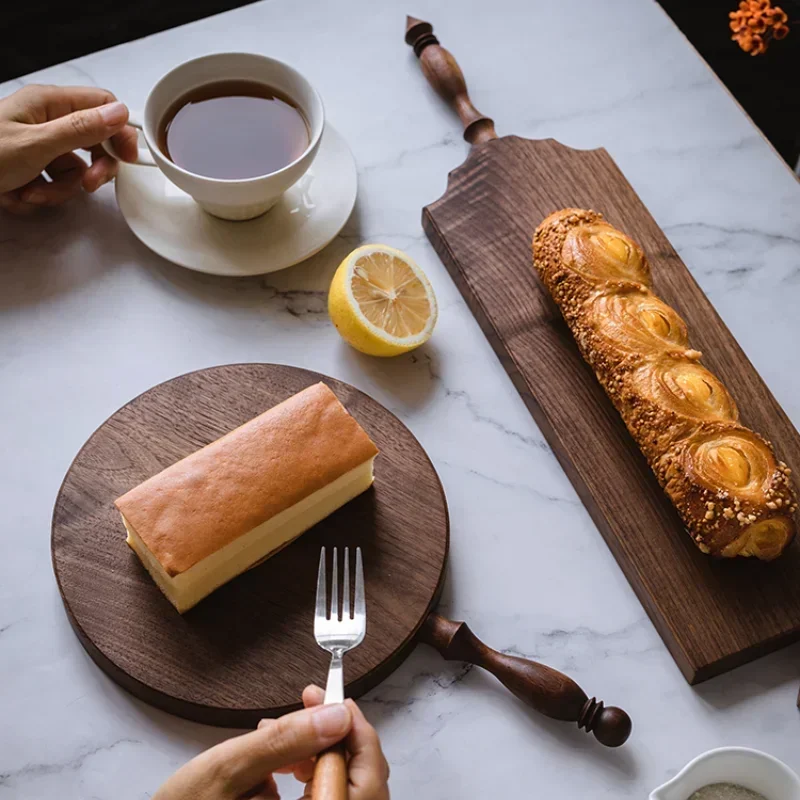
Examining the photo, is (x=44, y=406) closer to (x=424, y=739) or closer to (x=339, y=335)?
(x=339, y=335)

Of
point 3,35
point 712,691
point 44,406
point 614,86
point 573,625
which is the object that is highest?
point 3,35

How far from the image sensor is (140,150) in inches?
63.7

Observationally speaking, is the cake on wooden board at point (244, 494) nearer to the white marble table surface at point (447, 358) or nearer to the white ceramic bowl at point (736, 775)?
the white marble table surface at point (447, 358)

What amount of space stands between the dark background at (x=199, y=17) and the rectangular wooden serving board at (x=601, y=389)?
1.05 metres

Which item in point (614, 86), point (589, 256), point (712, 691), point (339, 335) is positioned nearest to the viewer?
point (712, 691)

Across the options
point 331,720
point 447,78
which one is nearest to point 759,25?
point 447,78

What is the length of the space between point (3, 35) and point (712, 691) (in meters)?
2.33

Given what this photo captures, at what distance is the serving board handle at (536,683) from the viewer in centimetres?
126

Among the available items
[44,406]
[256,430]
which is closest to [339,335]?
[256,430]

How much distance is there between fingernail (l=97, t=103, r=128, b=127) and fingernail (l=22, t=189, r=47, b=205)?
19cm

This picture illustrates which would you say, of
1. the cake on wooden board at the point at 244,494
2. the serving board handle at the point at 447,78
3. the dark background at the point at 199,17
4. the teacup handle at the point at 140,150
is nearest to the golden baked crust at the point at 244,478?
the cake on wooden board at the point at 244,494

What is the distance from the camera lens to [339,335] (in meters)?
1.62

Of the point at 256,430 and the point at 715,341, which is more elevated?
the point at 256,430

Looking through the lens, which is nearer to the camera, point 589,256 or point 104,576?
point 104,576
